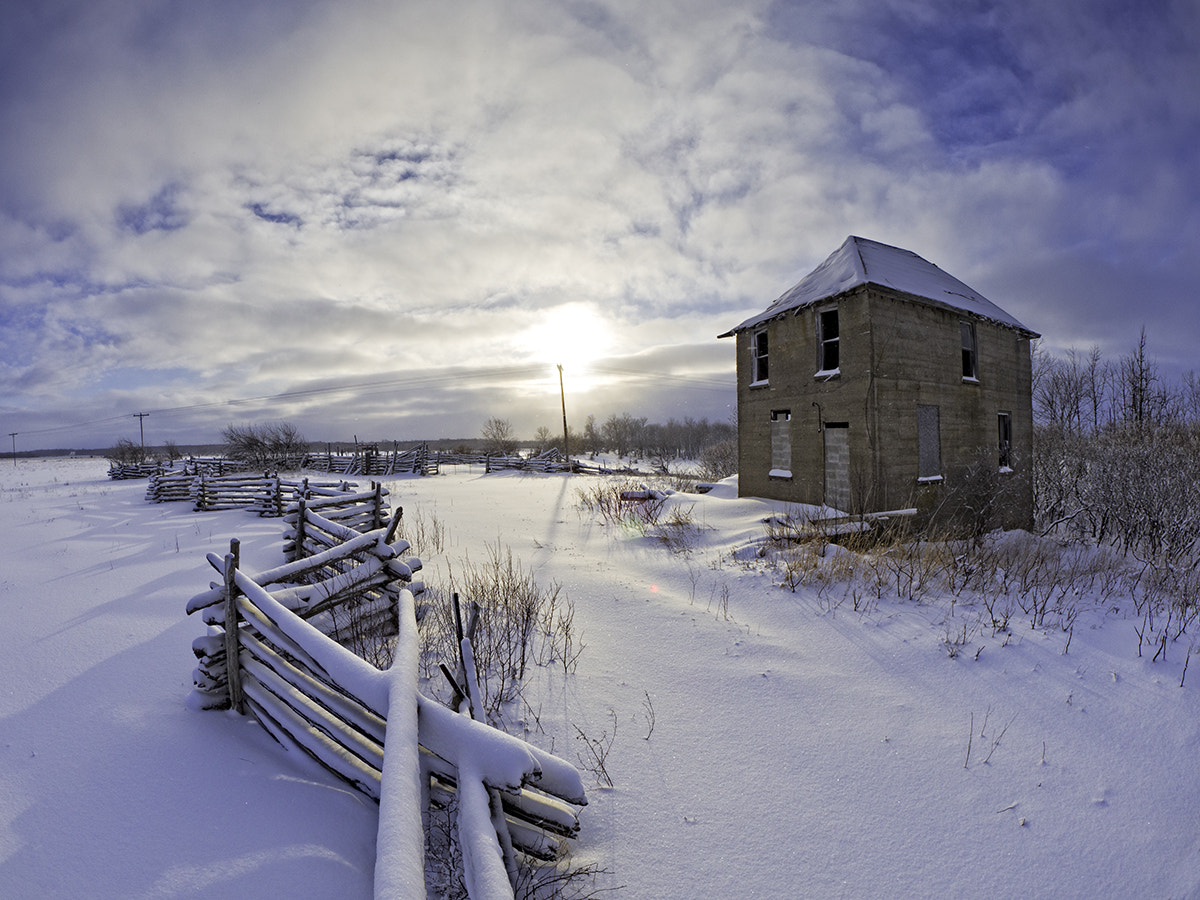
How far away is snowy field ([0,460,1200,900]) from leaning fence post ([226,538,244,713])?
164mm

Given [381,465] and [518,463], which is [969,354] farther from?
[381,465]

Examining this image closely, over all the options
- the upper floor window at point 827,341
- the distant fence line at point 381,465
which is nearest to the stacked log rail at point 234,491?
the distant fence line at point 381,465

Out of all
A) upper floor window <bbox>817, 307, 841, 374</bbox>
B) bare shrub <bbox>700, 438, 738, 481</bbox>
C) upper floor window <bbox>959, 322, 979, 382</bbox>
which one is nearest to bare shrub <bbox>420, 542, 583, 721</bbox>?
upper floor window <bbox>817, 307, 841, 374</bbox>

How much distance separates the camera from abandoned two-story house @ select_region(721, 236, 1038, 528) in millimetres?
12250

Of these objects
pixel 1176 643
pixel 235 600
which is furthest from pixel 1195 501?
pixel 235 600

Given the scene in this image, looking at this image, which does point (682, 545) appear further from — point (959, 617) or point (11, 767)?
→ point (11, 767)

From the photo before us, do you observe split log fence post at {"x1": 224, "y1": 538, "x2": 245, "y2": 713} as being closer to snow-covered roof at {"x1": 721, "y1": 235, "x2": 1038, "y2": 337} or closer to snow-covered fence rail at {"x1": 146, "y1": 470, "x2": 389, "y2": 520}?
snow-covered fence rail at {"x1": 146, "y1": 470, "x2": 389, "y2": 520}

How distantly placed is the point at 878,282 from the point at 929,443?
4.57 meters

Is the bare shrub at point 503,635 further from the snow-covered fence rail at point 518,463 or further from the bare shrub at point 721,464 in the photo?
the snow-covered fence rail at point 518,463

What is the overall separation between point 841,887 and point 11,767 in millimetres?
4705

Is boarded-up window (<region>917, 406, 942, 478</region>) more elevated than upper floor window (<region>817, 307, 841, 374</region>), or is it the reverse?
upper floor window (<region>817, 307, 841, 374</region>)

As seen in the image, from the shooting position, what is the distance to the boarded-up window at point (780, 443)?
14.0m

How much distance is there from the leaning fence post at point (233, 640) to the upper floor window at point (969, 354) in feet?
57.4

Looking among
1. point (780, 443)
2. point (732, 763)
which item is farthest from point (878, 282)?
point (732, 763)
